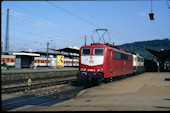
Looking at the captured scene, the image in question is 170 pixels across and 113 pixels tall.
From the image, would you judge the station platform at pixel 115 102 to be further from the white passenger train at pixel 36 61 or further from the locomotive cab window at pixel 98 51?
the white passenger train at pixel 36 61

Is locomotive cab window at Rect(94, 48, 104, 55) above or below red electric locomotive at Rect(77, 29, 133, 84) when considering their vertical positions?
above

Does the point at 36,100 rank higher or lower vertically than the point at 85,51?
lower

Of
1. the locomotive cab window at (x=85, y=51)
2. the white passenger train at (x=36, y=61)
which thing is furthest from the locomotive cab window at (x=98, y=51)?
the white passenger train at (x=36, y=61)

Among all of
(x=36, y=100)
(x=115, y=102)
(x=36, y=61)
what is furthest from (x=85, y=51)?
(x=36, y=61)

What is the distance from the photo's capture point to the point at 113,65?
18.0 meters

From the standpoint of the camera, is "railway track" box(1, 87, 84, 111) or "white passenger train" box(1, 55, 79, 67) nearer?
"railway track" box(1, 87, 84, 111)

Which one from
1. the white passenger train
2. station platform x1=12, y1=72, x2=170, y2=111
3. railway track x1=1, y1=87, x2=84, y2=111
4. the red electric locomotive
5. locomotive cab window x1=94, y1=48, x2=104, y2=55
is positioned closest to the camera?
station platform x1=12, y1=72, x2=170, y2=111

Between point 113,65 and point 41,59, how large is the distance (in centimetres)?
3562

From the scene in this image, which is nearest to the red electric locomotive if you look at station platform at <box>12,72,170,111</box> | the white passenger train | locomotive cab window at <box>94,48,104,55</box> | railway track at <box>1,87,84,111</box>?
locomotive cab window at <box>94,48,104,55</box>

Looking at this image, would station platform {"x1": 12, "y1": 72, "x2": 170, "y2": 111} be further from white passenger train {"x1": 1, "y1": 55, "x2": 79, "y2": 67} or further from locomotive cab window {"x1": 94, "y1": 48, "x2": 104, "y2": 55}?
white passenger train {"x1": 1, "y1": 55, "x2": 79, "y2": 67}

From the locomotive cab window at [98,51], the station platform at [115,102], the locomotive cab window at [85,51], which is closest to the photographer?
the station platform at [115,102]

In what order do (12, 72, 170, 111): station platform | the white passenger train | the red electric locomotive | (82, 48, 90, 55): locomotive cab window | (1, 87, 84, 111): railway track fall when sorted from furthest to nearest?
the white passenger train < (82, 48, 90, 55): locomotive cab window < the red electric locomotive < (1, 87, 84, 111): railway track < (12, 72, 170, 111): station platform

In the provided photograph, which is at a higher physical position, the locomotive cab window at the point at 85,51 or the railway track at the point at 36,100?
the locomotive cab window at the point at 85,51

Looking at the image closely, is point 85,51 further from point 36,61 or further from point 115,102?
point 36,61
